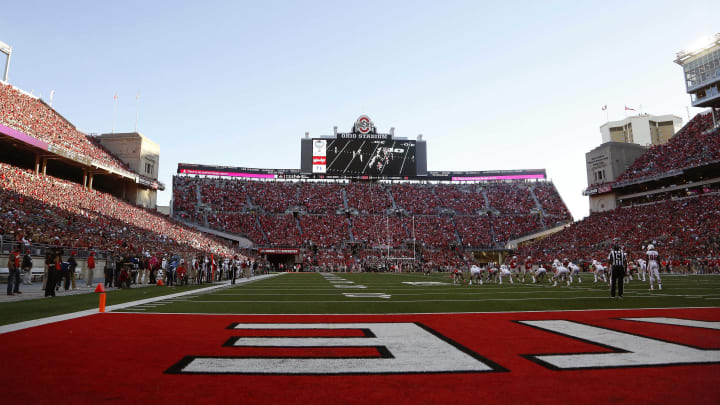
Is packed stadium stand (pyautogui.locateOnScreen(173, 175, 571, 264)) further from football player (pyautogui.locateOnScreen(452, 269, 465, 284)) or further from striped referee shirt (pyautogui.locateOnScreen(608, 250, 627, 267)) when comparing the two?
striped referee shirt (pyautogui.locateOnScreen(608, 250, 627, 267))

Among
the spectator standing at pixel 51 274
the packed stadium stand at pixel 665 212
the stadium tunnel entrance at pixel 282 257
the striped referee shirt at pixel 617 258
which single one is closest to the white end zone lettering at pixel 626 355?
the striped referee shirt at pixel 617 258

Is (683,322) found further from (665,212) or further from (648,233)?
(665,212)

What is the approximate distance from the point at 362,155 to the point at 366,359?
54.9 metres

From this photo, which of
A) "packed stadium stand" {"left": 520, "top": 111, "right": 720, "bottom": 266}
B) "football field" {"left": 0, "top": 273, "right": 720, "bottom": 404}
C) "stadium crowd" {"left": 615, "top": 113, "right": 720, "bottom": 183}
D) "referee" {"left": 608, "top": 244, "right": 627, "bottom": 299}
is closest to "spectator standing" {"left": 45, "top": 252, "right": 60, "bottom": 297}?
"football field" {"left": 0, "top": 273, "right": 720, "bottom": 404}

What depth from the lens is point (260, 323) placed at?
7.07 meters

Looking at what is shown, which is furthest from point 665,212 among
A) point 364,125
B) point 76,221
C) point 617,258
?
point 76,221

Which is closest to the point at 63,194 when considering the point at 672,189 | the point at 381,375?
the point at 381,375

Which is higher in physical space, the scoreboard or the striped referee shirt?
the scoreboard

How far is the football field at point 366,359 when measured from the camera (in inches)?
121

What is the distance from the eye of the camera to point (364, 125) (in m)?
60.3

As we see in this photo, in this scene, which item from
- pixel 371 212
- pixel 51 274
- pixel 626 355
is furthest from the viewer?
pixel 371 212

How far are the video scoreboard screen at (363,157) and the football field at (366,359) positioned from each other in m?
50.8

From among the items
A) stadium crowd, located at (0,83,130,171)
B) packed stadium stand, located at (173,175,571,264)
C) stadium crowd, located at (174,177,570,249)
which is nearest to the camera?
stadium crowd, located at (0,83,130,171)

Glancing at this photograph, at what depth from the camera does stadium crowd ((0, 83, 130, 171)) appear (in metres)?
33.2
